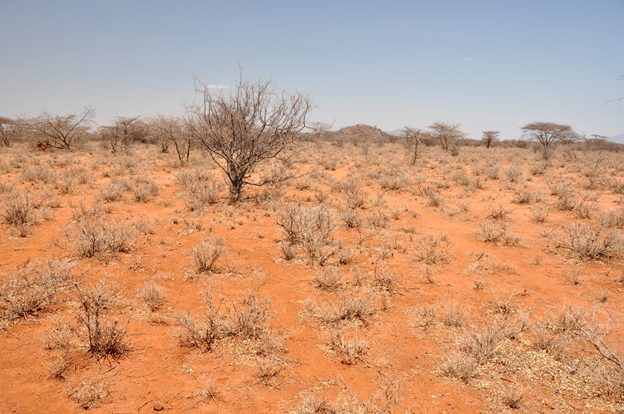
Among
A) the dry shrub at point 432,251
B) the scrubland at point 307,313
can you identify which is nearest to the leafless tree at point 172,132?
the scrubland at point 307,313

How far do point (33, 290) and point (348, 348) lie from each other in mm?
3657

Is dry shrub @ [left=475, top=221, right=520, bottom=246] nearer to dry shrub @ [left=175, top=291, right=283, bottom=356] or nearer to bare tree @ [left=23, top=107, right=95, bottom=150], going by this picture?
dry shrub @ [left=175, top=291, right=283, bottom=356]

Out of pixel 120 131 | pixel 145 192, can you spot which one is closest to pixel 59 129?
pixel 120 131

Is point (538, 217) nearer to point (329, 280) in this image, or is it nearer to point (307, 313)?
point (329, 280)

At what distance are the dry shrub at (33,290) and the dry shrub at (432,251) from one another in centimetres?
532

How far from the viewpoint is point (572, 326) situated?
133 inches

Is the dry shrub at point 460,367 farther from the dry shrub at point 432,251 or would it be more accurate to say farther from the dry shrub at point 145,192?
the dry shrub at point 145,192

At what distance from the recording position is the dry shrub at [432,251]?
5438 millimetres

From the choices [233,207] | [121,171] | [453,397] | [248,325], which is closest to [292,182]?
[233,207]

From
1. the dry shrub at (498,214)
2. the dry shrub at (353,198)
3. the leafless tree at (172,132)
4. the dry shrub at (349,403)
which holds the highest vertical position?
the leafless tree at (172,132)

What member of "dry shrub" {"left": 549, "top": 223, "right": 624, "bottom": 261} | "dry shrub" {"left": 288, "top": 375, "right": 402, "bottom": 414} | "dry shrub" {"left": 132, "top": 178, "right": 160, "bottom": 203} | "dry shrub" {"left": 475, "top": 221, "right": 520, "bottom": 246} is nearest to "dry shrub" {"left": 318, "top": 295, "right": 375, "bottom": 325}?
"dry shrub" {"left": 288, "top": 375, "right": 402, "bottom": 414}

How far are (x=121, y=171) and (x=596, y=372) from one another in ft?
48.8

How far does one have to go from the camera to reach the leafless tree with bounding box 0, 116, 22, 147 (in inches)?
952

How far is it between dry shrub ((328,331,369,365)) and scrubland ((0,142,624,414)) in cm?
1
